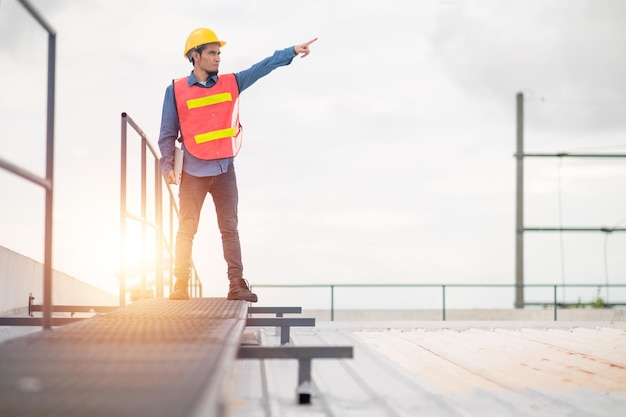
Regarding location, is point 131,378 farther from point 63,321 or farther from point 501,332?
point 501,332

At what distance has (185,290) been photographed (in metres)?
5.92

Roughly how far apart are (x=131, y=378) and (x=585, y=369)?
445 cm

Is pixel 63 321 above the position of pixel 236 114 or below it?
below

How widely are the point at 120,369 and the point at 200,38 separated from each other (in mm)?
3657

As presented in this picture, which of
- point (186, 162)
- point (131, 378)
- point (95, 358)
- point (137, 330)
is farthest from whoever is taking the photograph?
point (186, 162)

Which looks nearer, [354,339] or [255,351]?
[255,351]

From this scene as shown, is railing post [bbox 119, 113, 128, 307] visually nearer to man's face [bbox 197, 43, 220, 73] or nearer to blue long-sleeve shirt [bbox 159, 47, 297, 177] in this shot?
blue long-sleeve shirt [bbox 159, 47, 297, 177]

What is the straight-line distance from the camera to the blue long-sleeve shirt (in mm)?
5574

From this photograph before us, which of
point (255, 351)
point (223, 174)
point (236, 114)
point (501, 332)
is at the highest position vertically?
point (236, 114)

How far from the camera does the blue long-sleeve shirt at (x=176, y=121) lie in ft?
18.3

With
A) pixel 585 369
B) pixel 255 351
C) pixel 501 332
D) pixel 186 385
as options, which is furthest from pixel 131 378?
pixel 501 332

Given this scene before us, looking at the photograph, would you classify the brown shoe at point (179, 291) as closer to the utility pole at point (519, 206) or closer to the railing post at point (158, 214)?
the railing post at point (158, 214)

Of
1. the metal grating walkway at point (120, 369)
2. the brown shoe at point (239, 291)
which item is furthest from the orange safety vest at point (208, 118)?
the metal grating walkway at point (120, 369)

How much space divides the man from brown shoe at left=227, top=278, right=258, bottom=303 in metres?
0.51
